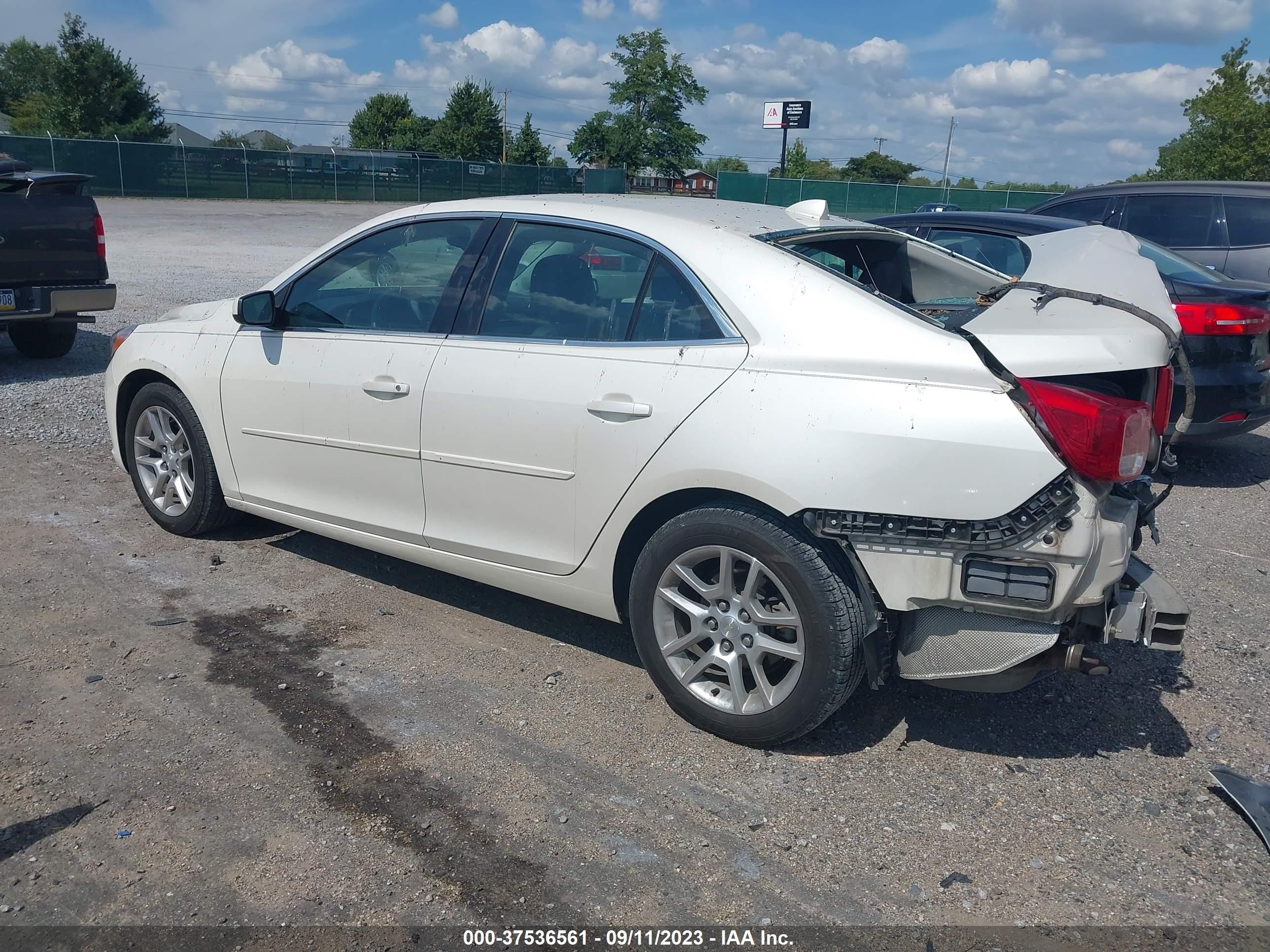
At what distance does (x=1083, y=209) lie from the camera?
9367mm

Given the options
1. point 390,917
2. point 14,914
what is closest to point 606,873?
point 390,917

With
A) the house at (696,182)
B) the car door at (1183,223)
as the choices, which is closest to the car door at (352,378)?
the car door at (1183,223)

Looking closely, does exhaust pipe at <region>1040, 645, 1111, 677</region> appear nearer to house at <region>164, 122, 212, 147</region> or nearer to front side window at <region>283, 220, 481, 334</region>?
front side window at <region>283, 220, 481, 334</region>

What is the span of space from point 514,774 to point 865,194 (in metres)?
41.0

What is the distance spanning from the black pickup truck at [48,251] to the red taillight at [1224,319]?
8.61 m

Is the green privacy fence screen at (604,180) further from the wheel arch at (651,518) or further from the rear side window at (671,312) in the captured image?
the wheel arch at (651,518)

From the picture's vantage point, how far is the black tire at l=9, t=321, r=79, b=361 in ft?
31.8

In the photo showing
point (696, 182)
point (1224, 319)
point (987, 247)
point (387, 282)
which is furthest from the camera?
point (696, 182)

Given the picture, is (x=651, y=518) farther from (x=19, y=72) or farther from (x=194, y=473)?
(x=19, y=72)

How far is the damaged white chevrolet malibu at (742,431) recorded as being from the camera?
3002mm

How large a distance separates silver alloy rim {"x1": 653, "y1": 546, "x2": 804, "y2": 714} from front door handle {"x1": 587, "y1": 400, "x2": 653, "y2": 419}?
1.64ft

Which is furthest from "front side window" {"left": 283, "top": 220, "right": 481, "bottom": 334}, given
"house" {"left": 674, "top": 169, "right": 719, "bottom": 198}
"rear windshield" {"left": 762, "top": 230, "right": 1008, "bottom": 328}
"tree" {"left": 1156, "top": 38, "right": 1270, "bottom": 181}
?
"house" {"left": 674, "top": 169, "right": 719, "bottom": 198}

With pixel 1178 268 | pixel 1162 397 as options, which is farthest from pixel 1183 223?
pixel 1162 397

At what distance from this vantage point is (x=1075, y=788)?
3344mm
